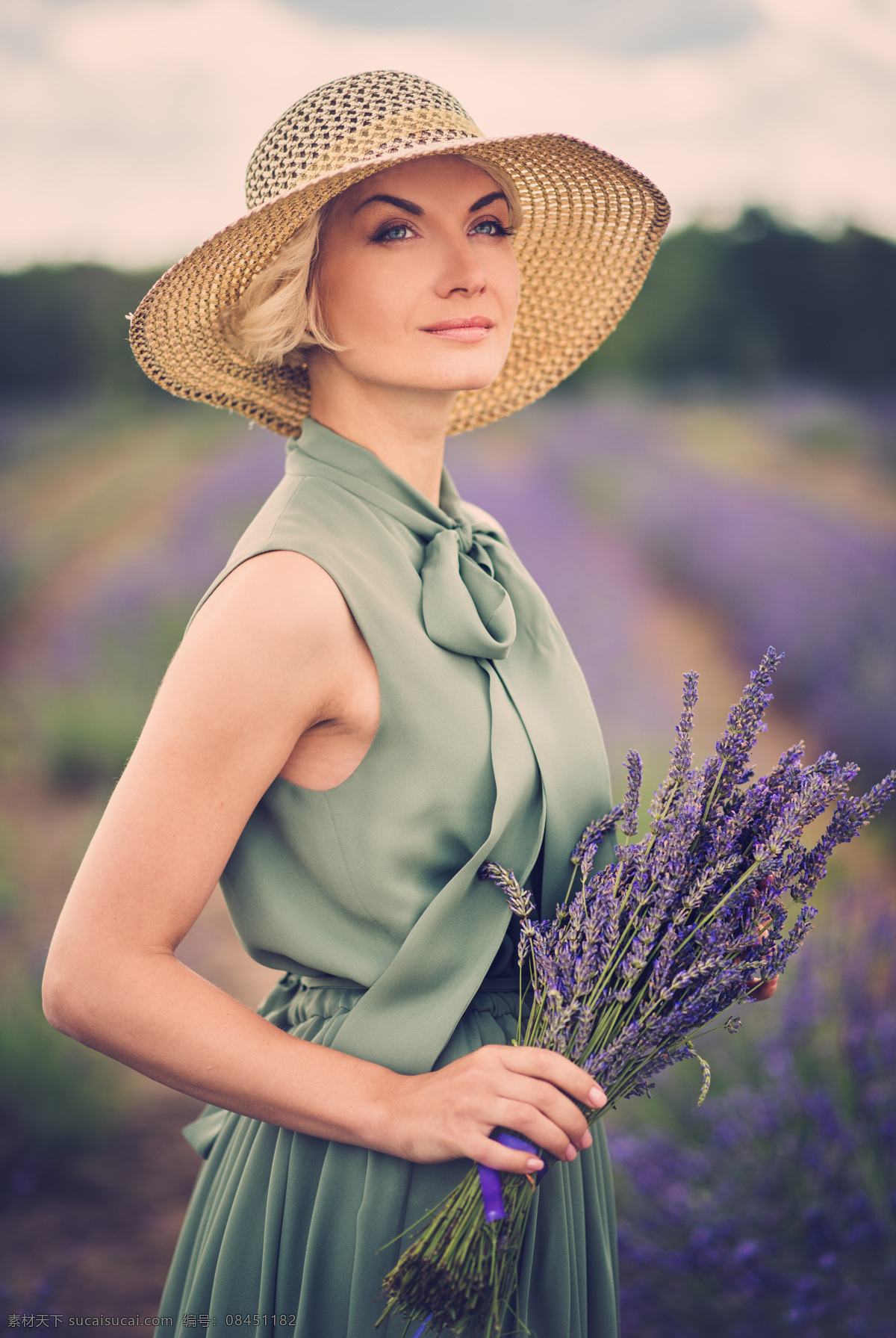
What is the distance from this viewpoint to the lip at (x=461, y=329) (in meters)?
1.25

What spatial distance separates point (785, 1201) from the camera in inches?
90.8

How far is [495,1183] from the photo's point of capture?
1003 mm

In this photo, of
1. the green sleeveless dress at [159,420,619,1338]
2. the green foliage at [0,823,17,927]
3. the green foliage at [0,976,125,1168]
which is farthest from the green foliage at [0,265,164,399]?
the green sleeveless dress at [159,420,619,1338]

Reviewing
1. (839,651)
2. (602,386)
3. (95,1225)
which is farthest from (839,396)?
(95,1225)

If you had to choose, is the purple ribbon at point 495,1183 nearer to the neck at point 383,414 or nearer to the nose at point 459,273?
the neck at point 383,414

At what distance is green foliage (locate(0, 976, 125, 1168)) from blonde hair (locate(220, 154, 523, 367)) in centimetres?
260

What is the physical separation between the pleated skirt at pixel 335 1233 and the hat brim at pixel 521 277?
995mm

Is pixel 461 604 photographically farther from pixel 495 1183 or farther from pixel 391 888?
pixel 495 1183

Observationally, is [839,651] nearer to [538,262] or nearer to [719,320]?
[538,262]

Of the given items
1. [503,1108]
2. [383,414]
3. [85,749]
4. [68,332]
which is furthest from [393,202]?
[68,332]

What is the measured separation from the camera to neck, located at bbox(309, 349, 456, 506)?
1.34 m

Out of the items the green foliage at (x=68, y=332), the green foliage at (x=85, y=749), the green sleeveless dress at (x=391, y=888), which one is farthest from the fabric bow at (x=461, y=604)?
the green foliage at (x=68, y=332)

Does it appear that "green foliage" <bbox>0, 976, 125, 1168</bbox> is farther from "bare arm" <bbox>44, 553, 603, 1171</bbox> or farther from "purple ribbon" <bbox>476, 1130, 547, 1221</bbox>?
"purple ribbon" <bbox>476, 1130, 547, 1221</bbox>

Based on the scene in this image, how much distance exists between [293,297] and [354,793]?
699 mm
